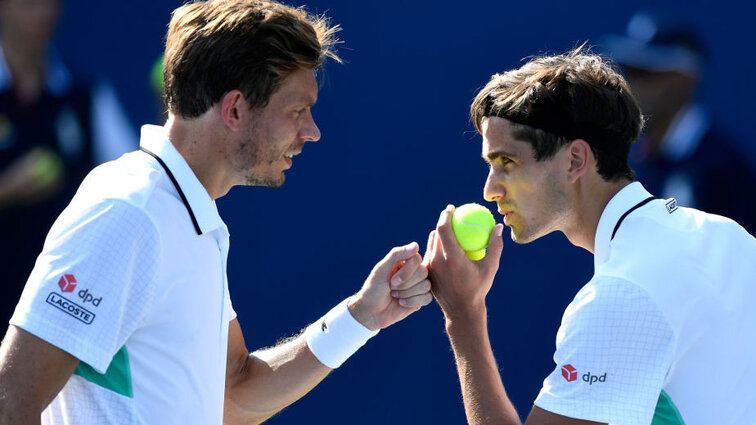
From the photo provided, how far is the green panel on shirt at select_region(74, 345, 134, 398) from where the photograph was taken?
2102mm

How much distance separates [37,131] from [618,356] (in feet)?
9.68

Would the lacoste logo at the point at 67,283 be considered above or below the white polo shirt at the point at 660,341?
above

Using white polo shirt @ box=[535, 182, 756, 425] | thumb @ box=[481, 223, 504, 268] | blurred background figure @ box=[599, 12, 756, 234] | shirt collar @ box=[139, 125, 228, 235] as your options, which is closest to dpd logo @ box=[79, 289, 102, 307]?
shirt collar @ box=[139, 125, 228, 235]

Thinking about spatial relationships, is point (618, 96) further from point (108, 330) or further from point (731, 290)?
point (108, 330)

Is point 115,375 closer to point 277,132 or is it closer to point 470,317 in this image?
point 277,132

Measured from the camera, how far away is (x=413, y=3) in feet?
13.1

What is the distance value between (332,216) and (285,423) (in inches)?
36.3

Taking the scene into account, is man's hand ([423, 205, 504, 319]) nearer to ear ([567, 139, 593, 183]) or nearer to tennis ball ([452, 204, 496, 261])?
tennis ball ([452, 204, 496, 261])

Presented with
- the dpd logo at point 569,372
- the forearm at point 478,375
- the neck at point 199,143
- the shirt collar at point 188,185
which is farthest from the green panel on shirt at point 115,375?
the dpd logo at point 569,372

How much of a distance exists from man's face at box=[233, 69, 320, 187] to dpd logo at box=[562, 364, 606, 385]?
92cm

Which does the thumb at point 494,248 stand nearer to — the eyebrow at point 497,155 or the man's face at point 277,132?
the eyebrow at point 497,155

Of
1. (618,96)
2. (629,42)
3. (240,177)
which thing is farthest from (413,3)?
(240,177)

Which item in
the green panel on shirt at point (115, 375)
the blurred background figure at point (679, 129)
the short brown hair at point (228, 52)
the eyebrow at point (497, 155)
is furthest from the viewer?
the blurred background figure at point (679, 129)

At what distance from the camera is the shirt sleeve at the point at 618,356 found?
2164 millimetres
